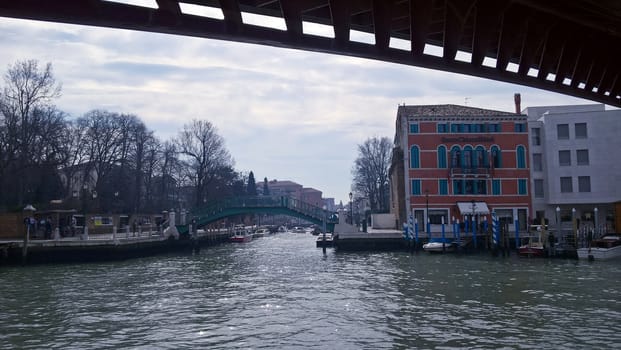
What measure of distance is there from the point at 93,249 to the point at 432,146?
29.7 metres

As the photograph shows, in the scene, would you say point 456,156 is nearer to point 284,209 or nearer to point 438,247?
point 438,247

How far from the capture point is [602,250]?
30359 millimetres

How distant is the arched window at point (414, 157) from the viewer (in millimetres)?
46719

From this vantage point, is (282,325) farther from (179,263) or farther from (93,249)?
(93,249)

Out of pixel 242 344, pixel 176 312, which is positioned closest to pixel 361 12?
pixel 242 344

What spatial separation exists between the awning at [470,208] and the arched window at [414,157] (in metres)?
5.22

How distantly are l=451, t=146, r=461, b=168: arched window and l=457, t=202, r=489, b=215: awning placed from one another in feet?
11.8

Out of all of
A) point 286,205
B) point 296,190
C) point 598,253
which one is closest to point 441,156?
point 286,205

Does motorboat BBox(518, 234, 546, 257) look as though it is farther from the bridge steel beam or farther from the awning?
the bridge steel beam

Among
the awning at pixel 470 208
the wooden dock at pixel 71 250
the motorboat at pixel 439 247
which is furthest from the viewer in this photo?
the awning at pixel 470 208

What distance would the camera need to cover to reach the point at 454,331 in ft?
43.8

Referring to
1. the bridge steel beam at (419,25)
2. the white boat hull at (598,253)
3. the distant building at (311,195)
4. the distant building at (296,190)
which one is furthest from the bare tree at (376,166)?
the distant building at (311,195)

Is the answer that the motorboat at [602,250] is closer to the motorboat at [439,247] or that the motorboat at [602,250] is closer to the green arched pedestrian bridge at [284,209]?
the motorboat at [439,247]

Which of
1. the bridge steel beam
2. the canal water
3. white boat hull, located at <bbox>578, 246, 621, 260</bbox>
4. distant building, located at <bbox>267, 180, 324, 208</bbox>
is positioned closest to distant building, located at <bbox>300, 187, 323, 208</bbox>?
distant building, located at <bbox>267, 180, 324, 208</bbox>
